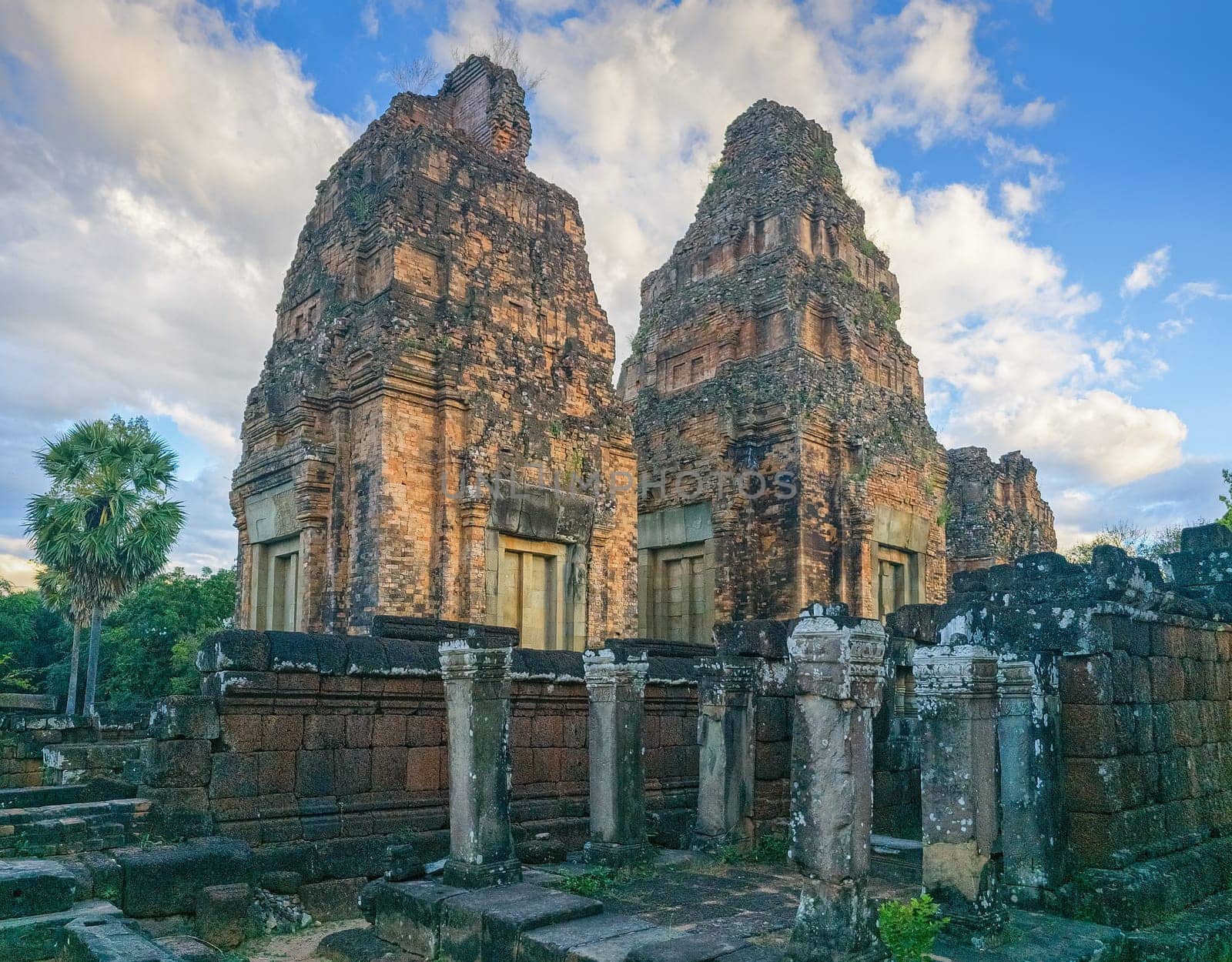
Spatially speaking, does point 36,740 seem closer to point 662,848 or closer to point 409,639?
point 409,639

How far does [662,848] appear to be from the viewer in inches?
386

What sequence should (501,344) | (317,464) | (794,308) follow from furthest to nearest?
(794,308), (501,344), (317,464)

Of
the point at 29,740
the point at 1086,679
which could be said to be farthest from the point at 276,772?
the point at 1086,679

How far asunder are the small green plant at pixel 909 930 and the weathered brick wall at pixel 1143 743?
2218 millimetres

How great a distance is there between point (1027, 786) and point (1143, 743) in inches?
51.0

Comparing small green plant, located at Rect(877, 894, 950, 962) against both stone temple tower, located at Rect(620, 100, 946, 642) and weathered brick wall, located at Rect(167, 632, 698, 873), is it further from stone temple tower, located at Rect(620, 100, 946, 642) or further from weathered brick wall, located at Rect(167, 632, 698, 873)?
stone temple tower, located at Rect(620, 100, 946, 642)

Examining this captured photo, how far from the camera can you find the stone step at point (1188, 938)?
20.8 ft

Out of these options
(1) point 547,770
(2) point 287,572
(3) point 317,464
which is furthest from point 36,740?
(1) point 547,770

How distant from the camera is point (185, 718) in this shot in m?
8.03

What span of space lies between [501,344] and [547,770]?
7.22 metres

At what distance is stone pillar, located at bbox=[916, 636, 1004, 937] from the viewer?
6.35 m

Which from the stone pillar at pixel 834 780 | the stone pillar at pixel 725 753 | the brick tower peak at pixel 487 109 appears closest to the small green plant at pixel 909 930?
the stone pillar at pixel 834 780

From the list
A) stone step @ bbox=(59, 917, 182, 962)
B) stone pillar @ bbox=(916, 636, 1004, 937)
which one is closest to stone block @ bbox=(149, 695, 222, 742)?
stone step @ bbox=(59, 917, 182, 962)

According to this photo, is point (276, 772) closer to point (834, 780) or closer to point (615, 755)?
point (615, 755)
